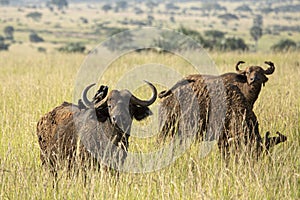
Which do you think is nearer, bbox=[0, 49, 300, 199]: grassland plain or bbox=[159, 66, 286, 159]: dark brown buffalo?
bbox=[0, 49, 300, 199]: grassland plain

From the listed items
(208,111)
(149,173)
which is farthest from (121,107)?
(208,111)

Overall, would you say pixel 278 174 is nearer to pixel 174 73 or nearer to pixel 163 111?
pixel 163 111

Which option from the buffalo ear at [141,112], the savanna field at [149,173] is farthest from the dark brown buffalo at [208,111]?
the buffalo ear at [141,112]

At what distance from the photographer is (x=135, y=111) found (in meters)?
5.56

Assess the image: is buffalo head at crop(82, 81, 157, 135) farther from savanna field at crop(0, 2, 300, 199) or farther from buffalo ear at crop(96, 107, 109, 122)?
savanna field at crop(0, 2, 300, 199)

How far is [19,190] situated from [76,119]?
1.10 m

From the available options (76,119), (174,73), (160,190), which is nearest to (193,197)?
(160,190)

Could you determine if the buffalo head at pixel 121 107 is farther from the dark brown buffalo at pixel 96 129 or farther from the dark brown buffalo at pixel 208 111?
the dark brown buffalo at pixel 208 111

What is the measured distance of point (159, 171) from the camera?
5434mm

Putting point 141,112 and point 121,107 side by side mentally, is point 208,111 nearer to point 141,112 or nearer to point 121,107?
point 141,112

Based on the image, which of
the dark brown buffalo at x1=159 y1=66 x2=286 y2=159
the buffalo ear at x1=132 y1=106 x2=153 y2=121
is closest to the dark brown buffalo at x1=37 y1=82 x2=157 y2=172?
the buffalo ear at x1=132 y1=106 x2=153 y2=121

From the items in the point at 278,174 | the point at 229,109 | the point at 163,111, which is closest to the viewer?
the point at 278,174

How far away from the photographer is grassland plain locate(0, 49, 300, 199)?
4578mm

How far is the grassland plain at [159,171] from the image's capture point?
4.58m
